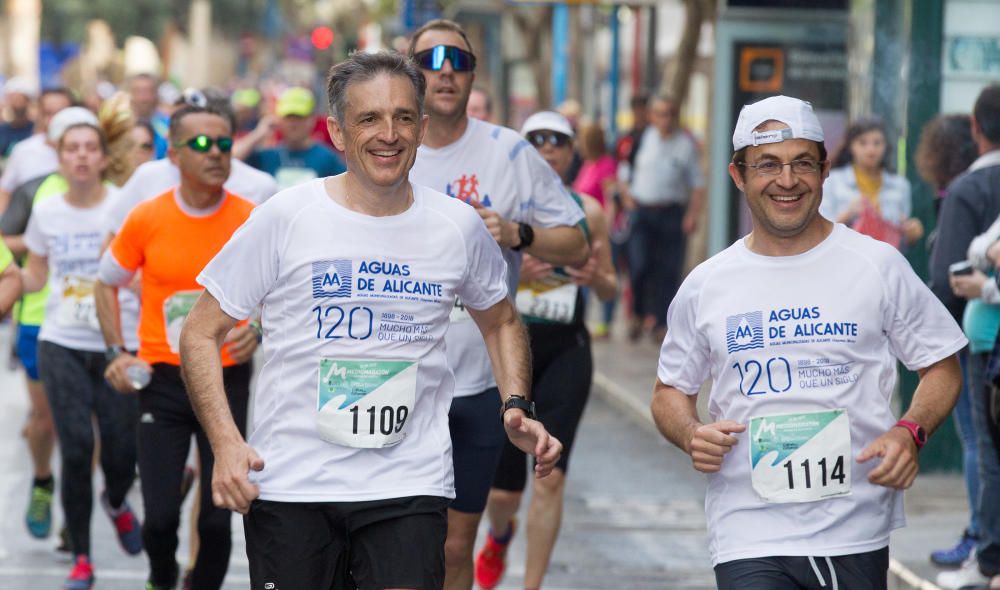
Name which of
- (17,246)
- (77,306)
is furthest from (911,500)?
(17,246)

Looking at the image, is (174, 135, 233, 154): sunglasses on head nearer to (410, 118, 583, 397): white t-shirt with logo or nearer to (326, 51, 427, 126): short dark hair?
(410, 118, 583, 397): white t-shirt with logo

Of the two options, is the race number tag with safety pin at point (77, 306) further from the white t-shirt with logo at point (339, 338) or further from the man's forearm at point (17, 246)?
the white t-shirt with logo at point (339, 338)

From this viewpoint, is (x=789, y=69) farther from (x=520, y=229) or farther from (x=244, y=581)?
(x=520, y=229)

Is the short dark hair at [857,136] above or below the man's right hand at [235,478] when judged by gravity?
above

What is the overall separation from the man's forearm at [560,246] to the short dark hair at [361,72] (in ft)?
Answer: 5.26

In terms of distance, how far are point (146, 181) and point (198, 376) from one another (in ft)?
10.7

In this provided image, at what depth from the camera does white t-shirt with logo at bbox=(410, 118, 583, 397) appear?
246 inches

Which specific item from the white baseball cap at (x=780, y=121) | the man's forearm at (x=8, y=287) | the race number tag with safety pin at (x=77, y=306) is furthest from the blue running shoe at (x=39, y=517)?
the white baseball cap at (x=780, y=121)

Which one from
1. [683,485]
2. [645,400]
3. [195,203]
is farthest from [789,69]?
[195,203]

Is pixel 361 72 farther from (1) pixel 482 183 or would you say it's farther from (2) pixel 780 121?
(1) pixel 482 183

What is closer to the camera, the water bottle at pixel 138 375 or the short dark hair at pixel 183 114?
the water bottle at pixel 138 375

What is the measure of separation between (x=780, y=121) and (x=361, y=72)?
1072 mm

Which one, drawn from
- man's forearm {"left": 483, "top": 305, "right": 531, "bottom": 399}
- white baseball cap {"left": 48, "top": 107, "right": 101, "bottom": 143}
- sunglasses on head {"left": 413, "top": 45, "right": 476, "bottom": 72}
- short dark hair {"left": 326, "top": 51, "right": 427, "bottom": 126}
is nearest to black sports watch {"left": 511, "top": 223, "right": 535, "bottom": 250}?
sunglasses on head {"left": 413, "top": 45, "right": 476, "bottom": 72}

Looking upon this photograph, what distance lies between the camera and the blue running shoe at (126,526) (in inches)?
328
